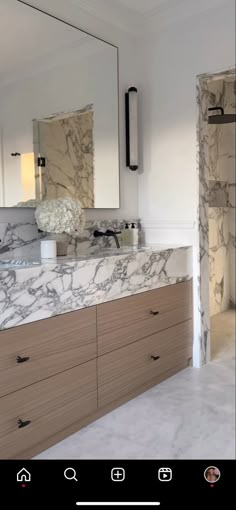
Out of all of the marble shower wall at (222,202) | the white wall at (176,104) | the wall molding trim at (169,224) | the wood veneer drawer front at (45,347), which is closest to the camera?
the wood veneer drawer front at (45,347)

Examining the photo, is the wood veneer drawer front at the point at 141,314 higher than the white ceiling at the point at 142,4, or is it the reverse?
the white ceiling at the point at 142,4

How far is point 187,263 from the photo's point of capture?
2271 mm

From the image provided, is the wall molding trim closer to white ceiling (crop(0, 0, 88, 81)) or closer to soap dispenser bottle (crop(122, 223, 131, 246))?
soap dispenser bottle (crop(122, 223, 131, 246))

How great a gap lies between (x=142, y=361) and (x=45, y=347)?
66 cm

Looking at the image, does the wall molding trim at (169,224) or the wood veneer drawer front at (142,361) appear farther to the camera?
the wall molding trim at (169,224)

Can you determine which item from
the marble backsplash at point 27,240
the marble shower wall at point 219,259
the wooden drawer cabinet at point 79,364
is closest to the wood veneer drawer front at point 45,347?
the wooden drawer cabinet at point 79,364

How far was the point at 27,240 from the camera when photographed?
186cm

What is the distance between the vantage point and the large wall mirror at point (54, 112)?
1790mm

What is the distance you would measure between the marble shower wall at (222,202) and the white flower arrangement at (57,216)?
198cm

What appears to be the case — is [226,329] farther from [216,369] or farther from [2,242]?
[2,242]

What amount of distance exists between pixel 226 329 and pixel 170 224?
1.18m
